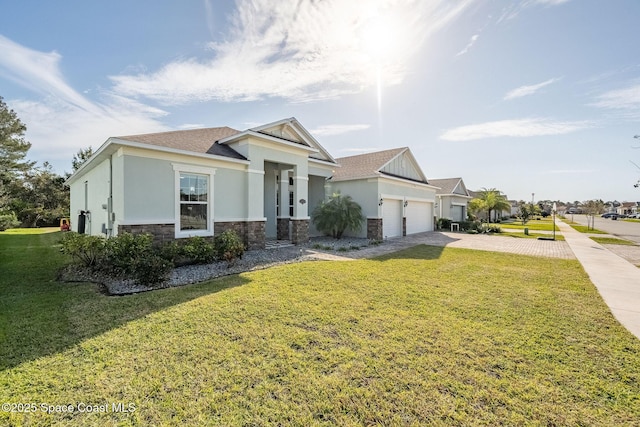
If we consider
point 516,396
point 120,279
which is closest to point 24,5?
point 120,279

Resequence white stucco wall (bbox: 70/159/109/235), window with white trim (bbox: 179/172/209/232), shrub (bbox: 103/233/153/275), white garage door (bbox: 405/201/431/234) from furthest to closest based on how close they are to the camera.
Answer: white garage door (bbox: 405/201/431/234) < white stucco wall (bbox: 70/159/109/235) < window with white trim (bbox: 179/172/209/232) < shrub (bbox: 103/233/153/275)

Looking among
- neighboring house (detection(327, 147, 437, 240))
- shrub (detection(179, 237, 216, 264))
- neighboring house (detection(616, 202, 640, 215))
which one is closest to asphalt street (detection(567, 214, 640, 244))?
neighboring house (detection(327, 147, 437, 240))

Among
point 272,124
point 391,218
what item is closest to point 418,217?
point 391,218

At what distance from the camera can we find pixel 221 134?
1384 centimetres

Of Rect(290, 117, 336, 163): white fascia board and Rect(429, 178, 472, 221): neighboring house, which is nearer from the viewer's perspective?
Rect(290, 117, 336, 163): white fascia board

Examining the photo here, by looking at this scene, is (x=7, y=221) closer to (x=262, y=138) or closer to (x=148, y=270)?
(x=262, y=138)

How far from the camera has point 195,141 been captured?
37.6 feet

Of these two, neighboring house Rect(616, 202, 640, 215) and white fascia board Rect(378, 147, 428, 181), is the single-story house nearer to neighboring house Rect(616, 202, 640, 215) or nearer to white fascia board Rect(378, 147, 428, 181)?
white fascia board Rect(378, 147, 428, 181)

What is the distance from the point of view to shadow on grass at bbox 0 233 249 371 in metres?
3.76

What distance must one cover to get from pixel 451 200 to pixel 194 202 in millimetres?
26457

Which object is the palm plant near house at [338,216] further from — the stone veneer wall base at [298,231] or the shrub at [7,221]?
the shrub at [7,221]

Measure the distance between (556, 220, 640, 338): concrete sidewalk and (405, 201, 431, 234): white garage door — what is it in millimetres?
9412

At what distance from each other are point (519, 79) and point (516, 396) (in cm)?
1299

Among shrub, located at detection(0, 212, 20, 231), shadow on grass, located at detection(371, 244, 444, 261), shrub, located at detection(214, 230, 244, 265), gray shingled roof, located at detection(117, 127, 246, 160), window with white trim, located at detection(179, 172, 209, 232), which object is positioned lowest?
shadow on grass, located at detection(371, 244, 444, 261)
